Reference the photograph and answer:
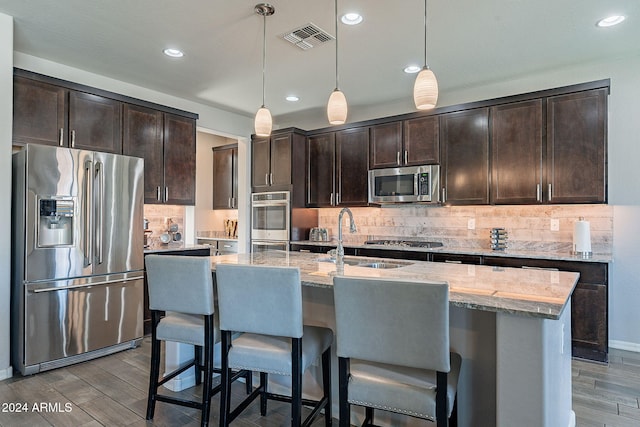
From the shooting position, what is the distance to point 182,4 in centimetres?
270

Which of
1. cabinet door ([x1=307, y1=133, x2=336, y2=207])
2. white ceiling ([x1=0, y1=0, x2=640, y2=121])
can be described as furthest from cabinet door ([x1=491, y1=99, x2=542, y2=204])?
cabinet door ([x1=307, y1=133, x2=336, y2=207])

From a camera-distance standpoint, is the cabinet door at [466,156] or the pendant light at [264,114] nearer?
the pendant light at [264,114]

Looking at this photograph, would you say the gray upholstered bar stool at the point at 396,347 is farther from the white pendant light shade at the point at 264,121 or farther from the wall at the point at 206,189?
the wall at the point at 206,189

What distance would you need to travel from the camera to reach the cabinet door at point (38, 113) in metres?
3.25

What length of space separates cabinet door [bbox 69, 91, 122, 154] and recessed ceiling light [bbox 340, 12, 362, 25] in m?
2.52

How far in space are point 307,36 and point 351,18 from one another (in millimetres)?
437

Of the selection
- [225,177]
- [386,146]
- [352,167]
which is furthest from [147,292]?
[386,146]

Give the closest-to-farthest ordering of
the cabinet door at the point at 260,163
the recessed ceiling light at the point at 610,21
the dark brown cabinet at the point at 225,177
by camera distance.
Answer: the recessed ceiling light at the point at 610,21 → the cabinet door at the point at 260,163 → the dark brown cabinet at the point at 225,177

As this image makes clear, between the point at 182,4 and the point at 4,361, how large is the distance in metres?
3.01

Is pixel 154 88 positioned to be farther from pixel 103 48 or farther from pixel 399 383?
pixel 399 383

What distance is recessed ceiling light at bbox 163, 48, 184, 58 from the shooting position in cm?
345

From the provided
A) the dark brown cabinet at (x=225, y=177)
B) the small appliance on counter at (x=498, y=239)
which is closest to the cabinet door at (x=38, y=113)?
the dark brown cabinet at (x=225, y=177)

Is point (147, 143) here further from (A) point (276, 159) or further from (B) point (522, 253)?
(B) point (522, 253)

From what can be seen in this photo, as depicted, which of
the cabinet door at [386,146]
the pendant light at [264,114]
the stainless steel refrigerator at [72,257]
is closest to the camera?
the pendant light at [264,114]
